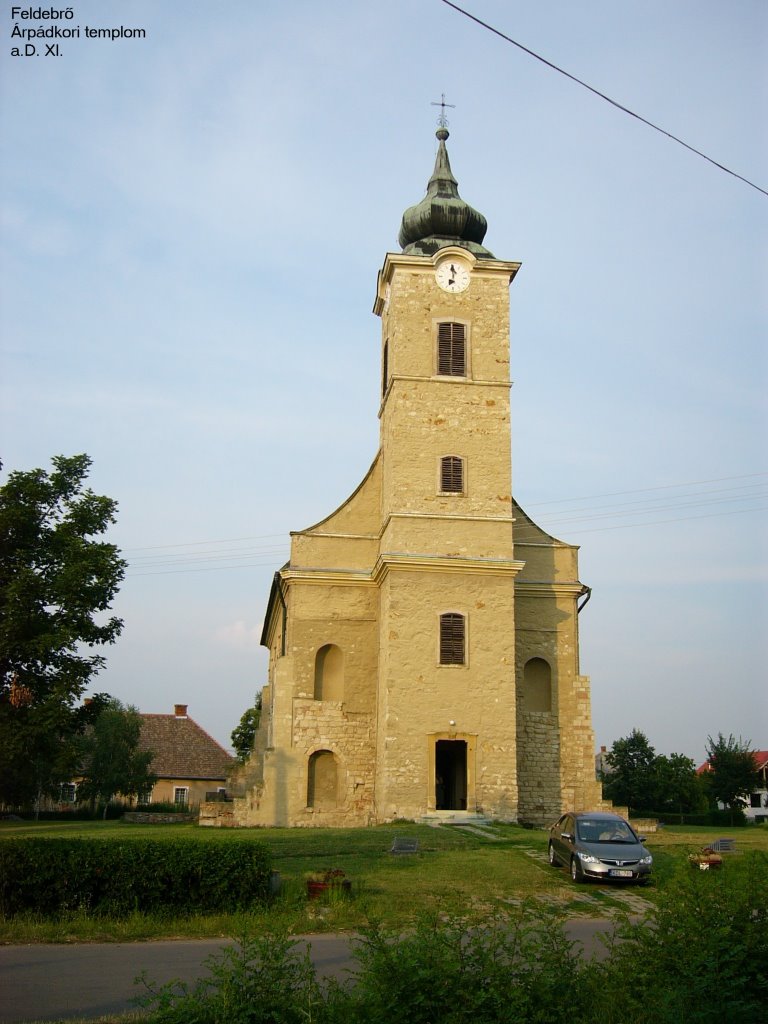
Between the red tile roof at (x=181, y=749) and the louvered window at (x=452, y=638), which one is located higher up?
the louvered window at (x=452, y=638)

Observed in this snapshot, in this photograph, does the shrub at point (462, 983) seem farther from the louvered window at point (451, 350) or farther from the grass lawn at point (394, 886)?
the louvered window at point (451, 350)

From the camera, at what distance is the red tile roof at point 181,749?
57.7 meters

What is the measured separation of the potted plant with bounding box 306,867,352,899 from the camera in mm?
15352

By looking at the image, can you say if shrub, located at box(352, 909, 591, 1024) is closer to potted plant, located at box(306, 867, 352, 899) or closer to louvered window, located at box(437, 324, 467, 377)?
potted plant, located at box(306, 867, 352, 899)

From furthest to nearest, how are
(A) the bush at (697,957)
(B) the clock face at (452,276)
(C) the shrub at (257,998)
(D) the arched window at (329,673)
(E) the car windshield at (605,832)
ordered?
(B) the clock face at (452,276), (D) the arched window at (329,673), (E) the car windshield at (605,832), (A) the bush at (697,957), (C) the shrub at (257,998)

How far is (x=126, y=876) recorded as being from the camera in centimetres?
1427

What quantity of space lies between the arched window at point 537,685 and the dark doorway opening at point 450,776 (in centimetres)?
295

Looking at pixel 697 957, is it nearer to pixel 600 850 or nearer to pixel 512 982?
pixel 512 982

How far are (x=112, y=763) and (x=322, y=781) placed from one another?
20.3 metres

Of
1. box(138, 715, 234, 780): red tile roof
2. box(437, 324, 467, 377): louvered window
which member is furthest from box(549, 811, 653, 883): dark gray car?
box(138, 715, 234, 780): red tile roof

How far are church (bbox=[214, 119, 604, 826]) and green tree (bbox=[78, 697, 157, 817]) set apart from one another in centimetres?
1523

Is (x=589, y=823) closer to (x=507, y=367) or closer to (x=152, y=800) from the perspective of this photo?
(x=507, y=367)

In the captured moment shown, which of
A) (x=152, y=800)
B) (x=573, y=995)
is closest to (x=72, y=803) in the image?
(x=152, y=800)

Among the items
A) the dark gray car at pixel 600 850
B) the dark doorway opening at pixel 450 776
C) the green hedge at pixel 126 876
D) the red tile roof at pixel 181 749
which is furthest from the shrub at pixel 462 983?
the red tile roof at pixel 181 749
